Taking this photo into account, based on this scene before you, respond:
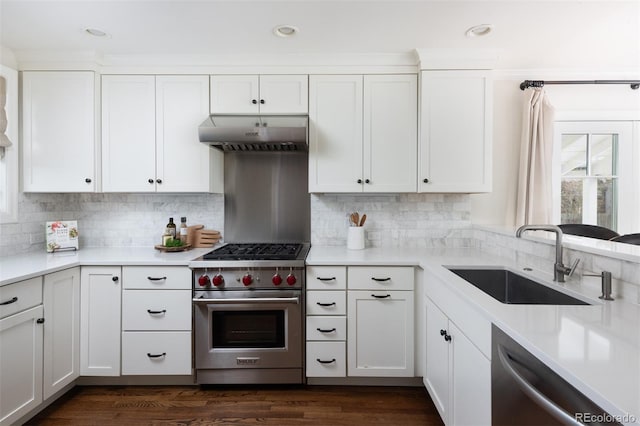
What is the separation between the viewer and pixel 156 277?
212 centimetres

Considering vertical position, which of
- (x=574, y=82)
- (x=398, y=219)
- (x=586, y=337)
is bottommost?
(x=586, y=337)

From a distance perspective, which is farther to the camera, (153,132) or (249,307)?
(153,132)

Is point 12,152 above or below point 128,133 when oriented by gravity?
below

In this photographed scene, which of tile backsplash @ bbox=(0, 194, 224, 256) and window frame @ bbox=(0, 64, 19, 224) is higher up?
window frame @ bbox=(0, 64, 19, 224)

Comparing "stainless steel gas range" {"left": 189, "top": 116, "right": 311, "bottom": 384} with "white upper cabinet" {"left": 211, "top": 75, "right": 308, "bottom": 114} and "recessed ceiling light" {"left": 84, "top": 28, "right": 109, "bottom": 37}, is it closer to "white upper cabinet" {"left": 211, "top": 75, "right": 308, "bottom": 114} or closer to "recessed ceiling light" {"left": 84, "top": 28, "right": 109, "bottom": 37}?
"white upper cabinet" {"left": 211, "top": 75, "right": 308, "bottom": 114}

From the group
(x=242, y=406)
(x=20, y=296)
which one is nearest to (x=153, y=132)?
(x=20, y=296)

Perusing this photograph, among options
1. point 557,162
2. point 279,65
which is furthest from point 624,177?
point 279,65

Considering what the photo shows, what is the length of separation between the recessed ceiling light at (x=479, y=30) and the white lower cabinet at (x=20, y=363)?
10.3ft

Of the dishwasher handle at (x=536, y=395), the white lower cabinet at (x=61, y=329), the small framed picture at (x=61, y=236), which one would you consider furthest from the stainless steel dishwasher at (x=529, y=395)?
the small framed picture at (x=61, y=236)

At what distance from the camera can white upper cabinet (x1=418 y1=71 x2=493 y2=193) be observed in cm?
233

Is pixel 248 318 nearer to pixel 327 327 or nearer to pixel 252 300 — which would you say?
pixel 252 300

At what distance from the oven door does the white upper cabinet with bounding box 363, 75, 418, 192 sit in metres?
1.16

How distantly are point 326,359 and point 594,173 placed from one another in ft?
9.23

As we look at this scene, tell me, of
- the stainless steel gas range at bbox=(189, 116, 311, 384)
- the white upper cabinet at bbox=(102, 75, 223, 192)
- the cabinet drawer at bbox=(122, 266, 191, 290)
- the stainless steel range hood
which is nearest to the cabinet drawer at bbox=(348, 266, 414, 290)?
the stainless steel gas range at bbox=(189, 116, 311, 384)
